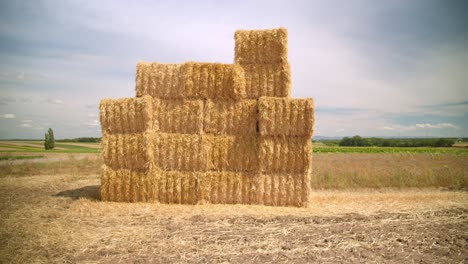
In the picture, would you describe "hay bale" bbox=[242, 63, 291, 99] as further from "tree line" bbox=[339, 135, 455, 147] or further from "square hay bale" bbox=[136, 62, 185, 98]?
"tree line" bbox=[339, 135, 455, 147]

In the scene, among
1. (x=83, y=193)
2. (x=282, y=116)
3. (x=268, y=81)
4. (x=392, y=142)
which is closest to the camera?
(x=282, y=116)

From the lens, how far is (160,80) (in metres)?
9.52

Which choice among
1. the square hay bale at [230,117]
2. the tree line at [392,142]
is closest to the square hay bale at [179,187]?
the square hay bale at [230,117]

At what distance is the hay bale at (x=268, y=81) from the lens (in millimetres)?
9641

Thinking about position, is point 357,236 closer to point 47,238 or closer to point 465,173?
point 47,238

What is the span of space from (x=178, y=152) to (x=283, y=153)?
2.69 metres

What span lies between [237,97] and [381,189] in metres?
6.83

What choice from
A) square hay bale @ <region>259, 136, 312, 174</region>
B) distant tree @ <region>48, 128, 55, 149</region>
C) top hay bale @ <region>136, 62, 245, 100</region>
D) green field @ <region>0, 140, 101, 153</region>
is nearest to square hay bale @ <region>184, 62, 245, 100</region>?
top hay bale @ <region>136, 62, 245, 100</region>

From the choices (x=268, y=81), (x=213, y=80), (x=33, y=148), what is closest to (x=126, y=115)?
(x=213, y=80)

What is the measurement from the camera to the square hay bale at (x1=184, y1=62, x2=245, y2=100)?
30.6 ft

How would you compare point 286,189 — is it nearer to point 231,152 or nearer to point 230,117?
point 231,152

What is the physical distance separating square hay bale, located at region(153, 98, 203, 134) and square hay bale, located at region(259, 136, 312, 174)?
5.67ft

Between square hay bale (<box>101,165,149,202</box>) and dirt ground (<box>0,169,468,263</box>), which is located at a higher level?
square hay bale (<box>101,165,149,202</box>)


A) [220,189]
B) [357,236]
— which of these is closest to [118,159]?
[220,189]
